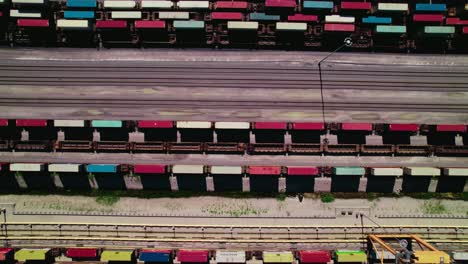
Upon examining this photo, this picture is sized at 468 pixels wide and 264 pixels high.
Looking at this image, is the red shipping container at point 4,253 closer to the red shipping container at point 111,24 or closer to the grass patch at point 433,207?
the red shipping container at point 111,24

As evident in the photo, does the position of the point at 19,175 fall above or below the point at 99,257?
above

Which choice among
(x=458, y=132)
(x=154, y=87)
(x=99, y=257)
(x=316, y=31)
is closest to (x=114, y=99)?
(x=154, y=87)

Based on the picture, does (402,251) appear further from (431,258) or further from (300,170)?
(300,170)

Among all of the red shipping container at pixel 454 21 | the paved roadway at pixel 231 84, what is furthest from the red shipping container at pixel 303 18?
the red shipping container at pixel 454 21

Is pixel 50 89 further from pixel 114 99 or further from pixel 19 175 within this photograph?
pixel 19 175

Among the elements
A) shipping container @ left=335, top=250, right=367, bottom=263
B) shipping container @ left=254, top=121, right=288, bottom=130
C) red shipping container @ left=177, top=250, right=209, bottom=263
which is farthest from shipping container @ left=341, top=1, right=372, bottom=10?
red shipping container @ left=177, top=250, right=209, bottom=263

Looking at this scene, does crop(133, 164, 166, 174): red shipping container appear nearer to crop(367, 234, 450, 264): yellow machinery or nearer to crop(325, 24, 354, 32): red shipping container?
crop(367, 234, 450, 264): yellow machinery

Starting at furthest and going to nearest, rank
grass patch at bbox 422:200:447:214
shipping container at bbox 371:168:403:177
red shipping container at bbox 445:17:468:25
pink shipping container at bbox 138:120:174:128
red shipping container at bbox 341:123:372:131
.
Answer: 1. grass patch at bbox 422:200:447:214
2. red shipping container at bbox 445:17:468:25
3. red shipping container at bbox 341:123:372:131
4. pink shipping container at bbox 138:120:174:128
5. shipping container at bbox 371:168:403:177
